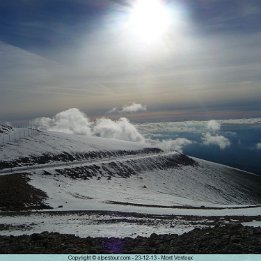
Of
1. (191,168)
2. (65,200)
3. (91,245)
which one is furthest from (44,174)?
(191,168)

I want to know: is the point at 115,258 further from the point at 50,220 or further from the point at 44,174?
the point at 44,174

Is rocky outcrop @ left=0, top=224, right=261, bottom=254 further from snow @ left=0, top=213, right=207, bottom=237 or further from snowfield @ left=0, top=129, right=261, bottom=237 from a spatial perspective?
snowfield @ left=0, top=129, right=261, bottom=237

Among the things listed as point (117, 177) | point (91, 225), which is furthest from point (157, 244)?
point (117, 177)

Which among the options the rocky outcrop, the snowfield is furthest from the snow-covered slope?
the rocky outcrop

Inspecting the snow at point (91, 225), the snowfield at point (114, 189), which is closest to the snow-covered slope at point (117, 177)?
the snowfield at point (114, 189)

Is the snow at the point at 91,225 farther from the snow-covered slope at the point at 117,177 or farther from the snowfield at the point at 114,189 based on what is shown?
the snow-covered slope at the point at 117,177

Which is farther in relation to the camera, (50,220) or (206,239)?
(50,220)

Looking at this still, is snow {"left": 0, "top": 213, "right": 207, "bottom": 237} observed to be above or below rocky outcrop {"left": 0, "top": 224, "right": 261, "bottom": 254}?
below

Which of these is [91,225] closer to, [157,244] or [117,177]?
[157,244]
